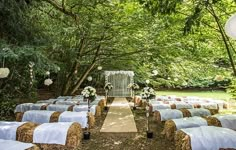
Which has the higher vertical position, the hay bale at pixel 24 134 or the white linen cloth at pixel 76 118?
the white linen cloth at pixel 76 118

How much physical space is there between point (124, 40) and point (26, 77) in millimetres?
4593

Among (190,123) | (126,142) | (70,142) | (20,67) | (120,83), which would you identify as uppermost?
(20,67)

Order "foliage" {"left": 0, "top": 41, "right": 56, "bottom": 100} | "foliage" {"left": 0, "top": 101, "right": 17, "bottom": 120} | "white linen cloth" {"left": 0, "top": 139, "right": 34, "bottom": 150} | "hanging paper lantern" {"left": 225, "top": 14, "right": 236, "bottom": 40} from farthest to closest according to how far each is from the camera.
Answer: "foliage" {"left": 0, "top": 101, "right": 17, "bottom": 120}, "foliage" {"left": 0, "top": 41, "right": 56, "bottom": 100}, "white linen cloth" {"left": 0, "top": 139, "right": 34, "bottom": 150}, "hanging paper lantern" {"left": 225, "top": 14, "right": 236, "bottom": 40}

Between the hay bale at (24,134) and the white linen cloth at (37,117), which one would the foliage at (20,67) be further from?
the hay bale at (24,134)

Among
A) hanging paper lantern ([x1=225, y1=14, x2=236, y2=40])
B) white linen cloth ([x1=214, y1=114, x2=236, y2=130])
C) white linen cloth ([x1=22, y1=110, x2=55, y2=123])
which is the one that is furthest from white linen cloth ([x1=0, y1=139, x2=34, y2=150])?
white linen cloth ([x1=214, y1=114, x2=236, y2=130])

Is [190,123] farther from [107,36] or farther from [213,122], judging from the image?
[107,36]

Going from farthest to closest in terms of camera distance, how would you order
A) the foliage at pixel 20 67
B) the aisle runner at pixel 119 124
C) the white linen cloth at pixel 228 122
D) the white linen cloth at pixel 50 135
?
the aisle runner at pixel 119 124
the foliage at pixel 20 67
the white linen cloth at pixel 228 122
the white linen cloth at pixel 50 135

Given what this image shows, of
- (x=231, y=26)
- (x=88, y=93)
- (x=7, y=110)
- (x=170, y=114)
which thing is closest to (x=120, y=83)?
(x=7, y=110)

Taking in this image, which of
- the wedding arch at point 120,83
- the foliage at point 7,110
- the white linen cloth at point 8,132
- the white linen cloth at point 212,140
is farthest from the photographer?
the wedding arch at point 120,83

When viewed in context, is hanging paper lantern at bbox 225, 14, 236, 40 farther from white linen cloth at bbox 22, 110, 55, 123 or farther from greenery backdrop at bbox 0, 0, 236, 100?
white linen cloth at bbox 22, 110, 55, 123

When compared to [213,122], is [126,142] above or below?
below

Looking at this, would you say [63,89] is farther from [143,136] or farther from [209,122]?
[209,122]

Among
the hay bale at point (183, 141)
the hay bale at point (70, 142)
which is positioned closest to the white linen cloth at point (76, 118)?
the hay bale at point (70, 142)

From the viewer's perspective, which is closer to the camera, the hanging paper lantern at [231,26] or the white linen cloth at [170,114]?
the hanging paper lantern at [231,26]
